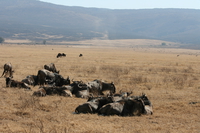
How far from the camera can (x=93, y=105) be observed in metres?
9.79

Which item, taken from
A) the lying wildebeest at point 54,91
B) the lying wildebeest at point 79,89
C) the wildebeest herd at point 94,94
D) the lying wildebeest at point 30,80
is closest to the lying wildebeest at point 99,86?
the wildebeest herd at point 94,94

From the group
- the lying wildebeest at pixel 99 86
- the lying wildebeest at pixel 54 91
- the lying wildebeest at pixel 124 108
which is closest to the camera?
the lying wildebeest at pixel 124 108

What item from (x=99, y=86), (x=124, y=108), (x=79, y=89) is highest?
(x=99, y=86)

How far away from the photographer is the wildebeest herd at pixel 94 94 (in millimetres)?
9609

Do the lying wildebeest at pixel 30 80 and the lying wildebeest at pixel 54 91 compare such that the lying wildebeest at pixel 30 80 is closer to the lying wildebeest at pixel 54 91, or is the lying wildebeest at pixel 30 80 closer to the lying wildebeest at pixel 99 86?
the lying wildebeest at pixel 54 91

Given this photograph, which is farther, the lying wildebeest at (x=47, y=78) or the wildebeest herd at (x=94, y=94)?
the lying wildebeest at (x=47, y=78)

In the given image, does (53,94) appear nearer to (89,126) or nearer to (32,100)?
(32,100)

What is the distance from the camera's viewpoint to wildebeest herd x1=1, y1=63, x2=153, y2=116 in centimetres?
961

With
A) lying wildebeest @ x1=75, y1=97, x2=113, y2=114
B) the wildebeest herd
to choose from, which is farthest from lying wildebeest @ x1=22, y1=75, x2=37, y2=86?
lying wildebeest @ x1=75, y1=97, x2=113, y2=114

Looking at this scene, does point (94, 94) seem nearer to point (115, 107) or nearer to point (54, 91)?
point (54, 91)

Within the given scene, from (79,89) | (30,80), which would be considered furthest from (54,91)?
(30,80)

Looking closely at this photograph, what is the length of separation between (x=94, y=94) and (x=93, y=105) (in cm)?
363

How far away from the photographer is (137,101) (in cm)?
969

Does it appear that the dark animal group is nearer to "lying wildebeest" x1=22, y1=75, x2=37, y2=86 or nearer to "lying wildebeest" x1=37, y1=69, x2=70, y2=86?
"lying wildebeest" x1=37, y1=69, x2=70, y2=86
